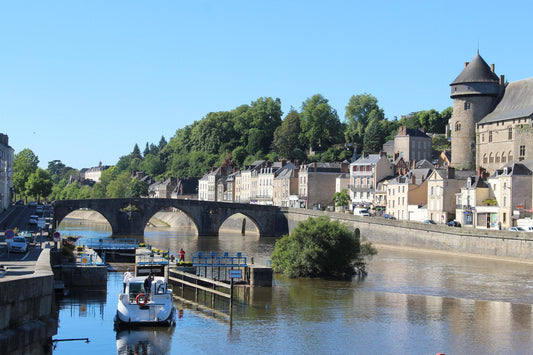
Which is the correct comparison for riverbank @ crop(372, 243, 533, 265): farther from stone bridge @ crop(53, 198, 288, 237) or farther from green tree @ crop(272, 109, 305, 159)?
green tree @ crop(272, 109, 305, 159)

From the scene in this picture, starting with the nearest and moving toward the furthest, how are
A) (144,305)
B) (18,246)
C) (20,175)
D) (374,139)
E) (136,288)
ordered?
(144,305), (136,288), (18,246), (20,175), (374,139)

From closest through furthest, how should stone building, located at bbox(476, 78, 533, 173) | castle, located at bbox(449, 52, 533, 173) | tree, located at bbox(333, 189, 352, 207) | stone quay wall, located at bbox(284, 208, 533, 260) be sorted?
stone quay wall, located at bbox(284, 208, 533, 260), stone building, located at bbox(476, 78, 533, 173), castle, located at bbox(449, 52, 533, 173), tree, located at bbox(333, 189, 352, 207)

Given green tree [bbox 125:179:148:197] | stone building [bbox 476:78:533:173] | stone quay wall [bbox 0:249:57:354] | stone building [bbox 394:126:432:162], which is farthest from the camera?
green tree [bbox 125:179:148:197]

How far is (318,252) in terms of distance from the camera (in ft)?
131

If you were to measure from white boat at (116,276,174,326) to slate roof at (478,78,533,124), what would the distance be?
2076 inches

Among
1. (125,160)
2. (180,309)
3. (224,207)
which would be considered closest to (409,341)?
(180,309)

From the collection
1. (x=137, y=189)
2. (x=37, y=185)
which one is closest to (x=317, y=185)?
(x=37, y=185)

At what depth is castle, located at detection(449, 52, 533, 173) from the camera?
72875 mm

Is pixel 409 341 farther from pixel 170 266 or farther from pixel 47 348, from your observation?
pixel 170 266

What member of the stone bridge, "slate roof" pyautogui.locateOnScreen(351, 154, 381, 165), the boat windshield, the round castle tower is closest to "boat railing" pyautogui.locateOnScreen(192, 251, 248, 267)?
the boat windshield

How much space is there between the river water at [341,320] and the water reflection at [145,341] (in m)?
0.03

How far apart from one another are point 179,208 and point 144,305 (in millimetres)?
54539

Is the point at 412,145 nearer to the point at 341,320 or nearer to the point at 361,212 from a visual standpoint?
the point at 361,212

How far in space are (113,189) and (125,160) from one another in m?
Result: 49.6
